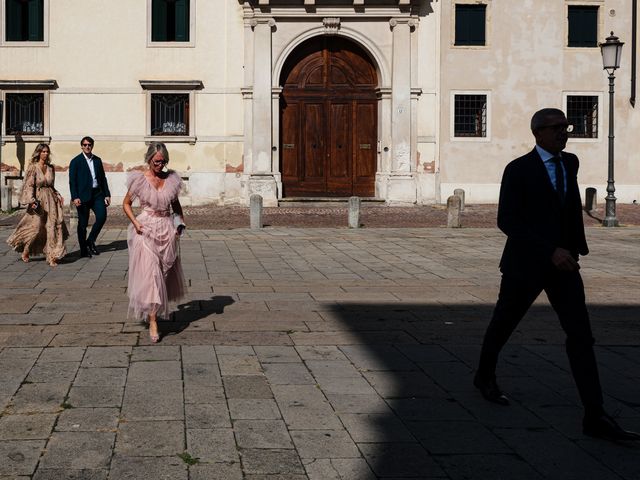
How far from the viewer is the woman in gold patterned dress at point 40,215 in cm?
1455

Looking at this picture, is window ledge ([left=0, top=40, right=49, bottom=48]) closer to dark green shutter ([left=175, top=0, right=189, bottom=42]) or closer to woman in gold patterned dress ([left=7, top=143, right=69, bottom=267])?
dark green shutter ([left=175, top=0, right=189, bottom=42])

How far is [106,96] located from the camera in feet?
95.2

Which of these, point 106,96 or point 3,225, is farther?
point 106,96

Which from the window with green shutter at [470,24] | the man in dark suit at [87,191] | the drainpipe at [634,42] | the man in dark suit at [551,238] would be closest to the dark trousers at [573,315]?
the man in dark suit at [551,238]

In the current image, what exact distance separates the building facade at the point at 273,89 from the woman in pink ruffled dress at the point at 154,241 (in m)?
19.5

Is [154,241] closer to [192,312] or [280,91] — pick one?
[192,312]

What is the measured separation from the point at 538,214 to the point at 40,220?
34.2ft

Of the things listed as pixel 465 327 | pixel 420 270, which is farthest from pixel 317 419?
pixel 420 270

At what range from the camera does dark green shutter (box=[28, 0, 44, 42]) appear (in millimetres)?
29031

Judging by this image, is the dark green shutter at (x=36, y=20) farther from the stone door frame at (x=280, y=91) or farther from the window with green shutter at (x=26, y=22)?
the stone door frame at (x=280, y=91)

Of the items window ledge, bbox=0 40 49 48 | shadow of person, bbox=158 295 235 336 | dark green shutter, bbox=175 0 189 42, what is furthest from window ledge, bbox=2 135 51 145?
shadow of person, bbox=158 295 235 336

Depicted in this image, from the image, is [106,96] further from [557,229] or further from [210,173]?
[557,229]

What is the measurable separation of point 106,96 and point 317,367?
23.1 meters

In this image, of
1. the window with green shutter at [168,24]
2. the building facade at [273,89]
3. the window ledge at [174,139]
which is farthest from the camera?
the window with green shutter at [168,24]
